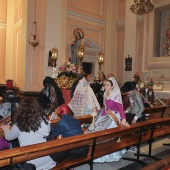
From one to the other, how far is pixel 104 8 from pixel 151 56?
179 inches

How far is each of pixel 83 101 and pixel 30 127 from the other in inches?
119

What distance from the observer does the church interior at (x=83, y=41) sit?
10039 millimetres

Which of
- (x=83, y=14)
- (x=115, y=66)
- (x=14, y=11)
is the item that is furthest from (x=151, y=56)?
(x=14, y=11)

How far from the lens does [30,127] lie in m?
2.51

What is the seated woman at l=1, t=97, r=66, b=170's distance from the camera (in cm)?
251

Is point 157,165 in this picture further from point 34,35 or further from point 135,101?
point 34,35

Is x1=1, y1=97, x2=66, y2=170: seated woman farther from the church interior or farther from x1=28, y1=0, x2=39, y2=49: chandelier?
x1=28, y1=0, x2=39, y2=49: chandelier

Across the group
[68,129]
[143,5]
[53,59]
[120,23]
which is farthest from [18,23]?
[68,129]

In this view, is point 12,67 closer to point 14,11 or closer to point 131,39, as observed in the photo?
point 14,11

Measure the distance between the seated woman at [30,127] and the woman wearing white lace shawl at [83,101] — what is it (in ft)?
9.13

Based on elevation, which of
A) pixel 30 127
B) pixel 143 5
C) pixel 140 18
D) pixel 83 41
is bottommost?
pixel 30 127

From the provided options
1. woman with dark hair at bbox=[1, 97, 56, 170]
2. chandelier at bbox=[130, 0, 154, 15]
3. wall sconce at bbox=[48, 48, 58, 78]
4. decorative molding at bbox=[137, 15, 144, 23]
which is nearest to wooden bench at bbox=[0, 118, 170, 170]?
woman with dark hair at bbox=[1, 97, 56, 170]

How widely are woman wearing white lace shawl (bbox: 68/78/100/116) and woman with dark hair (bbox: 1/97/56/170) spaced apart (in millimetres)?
2783

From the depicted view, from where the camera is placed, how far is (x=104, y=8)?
43.1ft
